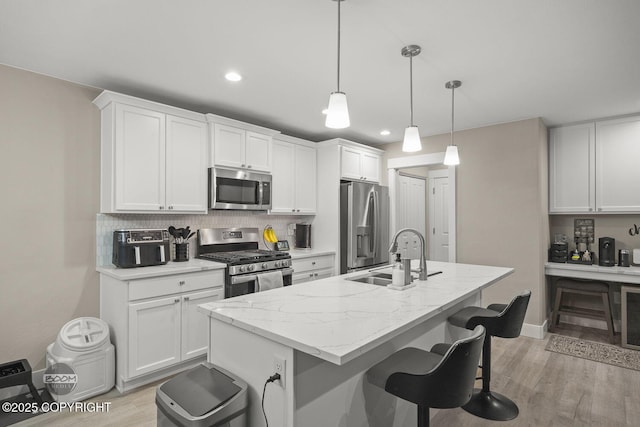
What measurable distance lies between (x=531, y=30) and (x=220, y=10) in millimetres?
1918

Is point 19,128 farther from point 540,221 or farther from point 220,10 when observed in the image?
point 540,221

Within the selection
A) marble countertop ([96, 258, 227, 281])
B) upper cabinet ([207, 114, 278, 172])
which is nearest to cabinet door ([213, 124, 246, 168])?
upper cabinet ([207, 114, 278, 172])

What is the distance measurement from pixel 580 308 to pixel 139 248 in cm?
523

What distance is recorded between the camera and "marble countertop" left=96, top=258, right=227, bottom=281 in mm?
2630

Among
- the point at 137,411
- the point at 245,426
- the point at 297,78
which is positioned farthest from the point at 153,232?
the point at 245,426

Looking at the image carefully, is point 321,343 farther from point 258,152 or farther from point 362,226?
point 362,226

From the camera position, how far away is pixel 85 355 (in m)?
2.56

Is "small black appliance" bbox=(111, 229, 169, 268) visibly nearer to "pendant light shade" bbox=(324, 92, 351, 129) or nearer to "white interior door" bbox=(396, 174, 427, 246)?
"pendant light shade" bbox=(324, 92, 351, 129)

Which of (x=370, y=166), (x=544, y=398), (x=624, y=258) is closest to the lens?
(x=544, y=398)

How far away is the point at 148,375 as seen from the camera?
279cm

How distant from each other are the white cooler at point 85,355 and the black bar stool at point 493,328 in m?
2.65

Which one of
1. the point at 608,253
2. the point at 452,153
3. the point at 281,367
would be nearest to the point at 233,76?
the point at 452,153

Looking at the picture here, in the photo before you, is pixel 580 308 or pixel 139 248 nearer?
pixel 139 248

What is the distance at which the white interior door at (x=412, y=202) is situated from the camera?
590 cm
